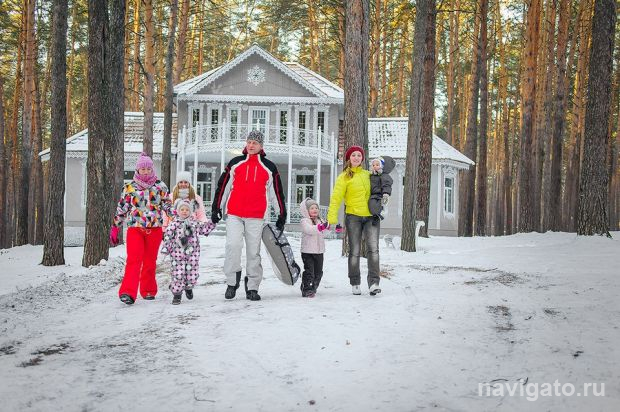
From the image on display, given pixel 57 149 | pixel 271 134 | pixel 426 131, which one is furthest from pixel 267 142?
pixel 57 149

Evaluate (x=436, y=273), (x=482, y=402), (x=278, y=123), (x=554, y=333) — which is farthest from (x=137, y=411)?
(x=278, y=123)

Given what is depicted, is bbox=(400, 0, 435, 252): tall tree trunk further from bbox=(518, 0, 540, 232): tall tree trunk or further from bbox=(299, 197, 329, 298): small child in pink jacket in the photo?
bbox=(518, 0, 540, 232): tall tree trunk

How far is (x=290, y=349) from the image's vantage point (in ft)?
11.5

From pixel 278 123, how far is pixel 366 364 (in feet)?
71.8

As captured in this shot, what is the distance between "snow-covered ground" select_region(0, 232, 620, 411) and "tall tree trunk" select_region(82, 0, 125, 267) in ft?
9.19

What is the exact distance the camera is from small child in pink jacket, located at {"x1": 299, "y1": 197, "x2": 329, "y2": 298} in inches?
219

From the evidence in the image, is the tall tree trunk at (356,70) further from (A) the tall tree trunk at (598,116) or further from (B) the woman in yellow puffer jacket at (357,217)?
(A) the tall tree trunk at (598,116)

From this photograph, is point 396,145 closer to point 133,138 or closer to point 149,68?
point 133,138

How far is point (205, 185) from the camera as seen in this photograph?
24.9m

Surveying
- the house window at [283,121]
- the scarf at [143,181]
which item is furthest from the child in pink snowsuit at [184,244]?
the house window at [283,121]

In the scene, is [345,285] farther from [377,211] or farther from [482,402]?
[482,402]

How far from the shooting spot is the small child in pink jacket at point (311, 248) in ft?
18.2

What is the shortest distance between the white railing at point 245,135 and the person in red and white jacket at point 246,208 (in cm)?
1599

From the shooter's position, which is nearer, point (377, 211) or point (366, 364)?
point (366, 364)
